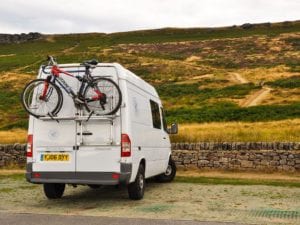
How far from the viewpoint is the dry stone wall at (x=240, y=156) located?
19422 mm

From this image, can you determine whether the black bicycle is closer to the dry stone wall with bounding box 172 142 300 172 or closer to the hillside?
the dry stone wall with bounding box 172 142 300 172

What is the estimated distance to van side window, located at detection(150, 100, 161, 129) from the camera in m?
14.1

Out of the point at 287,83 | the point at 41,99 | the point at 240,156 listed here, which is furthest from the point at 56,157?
the point at 287,83

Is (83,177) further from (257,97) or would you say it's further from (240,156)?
(257,97)

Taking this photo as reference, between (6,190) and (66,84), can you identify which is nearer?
(66,84)

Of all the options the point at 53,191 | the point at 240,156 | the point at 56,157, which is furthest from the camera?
the point at 240,156

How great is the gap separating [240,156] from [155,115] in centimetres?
662

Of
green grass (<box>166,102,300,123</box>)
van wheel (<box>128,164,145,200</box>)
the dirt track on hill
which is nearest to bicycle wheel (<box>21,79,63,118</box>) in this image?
van wheel (<box>128,164,145,200</box>)

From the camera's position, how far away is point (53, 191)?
12609 millimetres

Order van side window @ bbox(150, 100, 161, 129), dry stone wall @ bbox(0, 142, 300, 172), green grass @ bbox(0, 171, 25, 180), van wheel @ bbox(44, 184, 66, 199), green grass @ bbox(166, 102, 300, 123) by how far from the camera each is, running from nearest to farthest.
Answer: van wheel @ bbox(44, 184, 66, 199), van side window @ bbox(150, 100, 161, 129), green grass @ bbox(0, 171, 25, 180), dry stone wall @ bbox(0, 142, 300, 172), green grass @ bbox(166, 102, 300, 123)

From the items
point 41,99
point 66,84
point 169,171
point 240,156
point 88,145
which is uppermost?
point 66,84

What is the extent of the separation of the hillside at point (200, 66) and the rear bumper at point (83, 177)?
84.7 ft

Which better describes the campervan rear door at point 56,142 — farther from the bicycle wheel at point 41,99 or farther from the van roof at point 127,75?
the van roof at point 127,75

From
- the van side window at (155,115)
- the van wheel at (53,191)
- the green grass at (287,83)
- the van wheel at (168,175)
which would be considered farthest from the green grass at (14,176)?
the green grass at (287,83)
